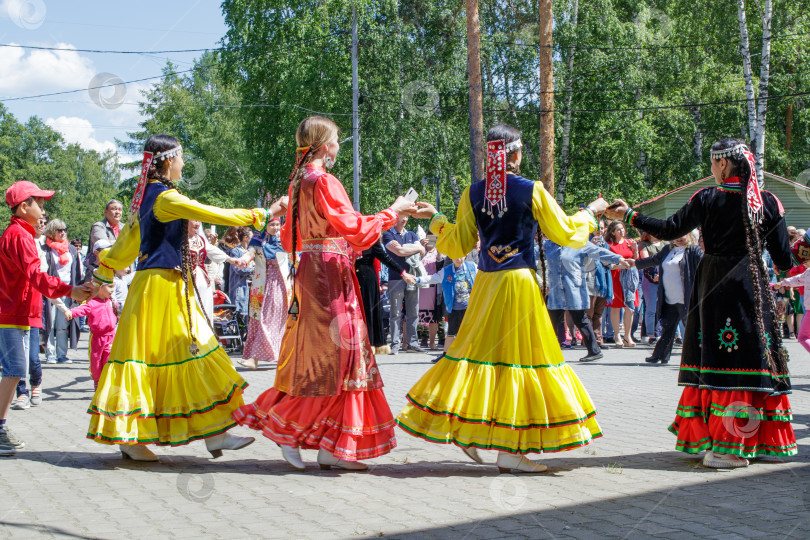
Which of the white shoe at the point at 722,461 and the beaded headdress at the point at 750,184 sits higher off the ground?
the beaded headdress at the point at 750,184

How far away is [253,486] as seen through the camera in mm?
4809

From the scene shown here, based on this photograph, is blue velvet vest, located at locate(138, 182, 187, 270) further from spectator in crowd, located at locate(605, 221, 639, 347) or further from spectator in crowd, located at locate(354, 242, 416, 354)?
spectator in crowd, located at locate(605, 221, 639, 347)

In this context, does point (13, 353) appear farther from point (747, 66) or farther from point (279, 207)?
point (747, 66)

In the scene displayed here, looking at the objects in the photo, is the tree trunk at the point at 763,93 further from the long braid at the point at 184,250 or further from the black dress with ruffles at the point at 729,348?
the long braid at the point at 184,250

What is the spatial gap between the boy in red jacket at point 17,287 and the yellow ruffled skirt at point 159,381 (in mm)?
1050

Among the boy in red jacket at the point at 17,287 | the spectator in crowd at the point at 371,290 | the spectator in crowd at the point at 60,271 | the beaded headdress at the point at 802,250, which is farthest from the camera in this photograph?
the spectator in crowd at the point at 60,271

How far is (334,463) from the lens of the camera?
522 centimetres

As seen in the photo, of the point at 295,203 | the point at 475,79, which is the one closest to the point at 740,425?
the point at 295,203

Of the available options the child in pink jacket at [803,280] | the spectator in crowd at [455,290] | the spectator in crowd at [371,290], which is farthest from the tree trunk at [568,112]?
the child in pink jacket at [803,280]

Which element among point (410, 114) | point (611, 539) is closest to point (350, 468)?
point (611, 539)

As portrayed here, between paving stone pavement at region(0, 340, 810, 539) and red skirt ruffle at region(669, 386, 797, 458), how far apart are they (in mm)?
145

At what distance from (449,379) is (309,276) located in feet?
3.59

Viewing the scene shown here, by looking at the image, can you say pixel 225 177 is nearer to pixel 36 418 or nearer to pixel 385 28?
pixel 385 28

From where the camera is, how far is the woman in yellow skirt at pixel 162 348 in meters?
5.20
